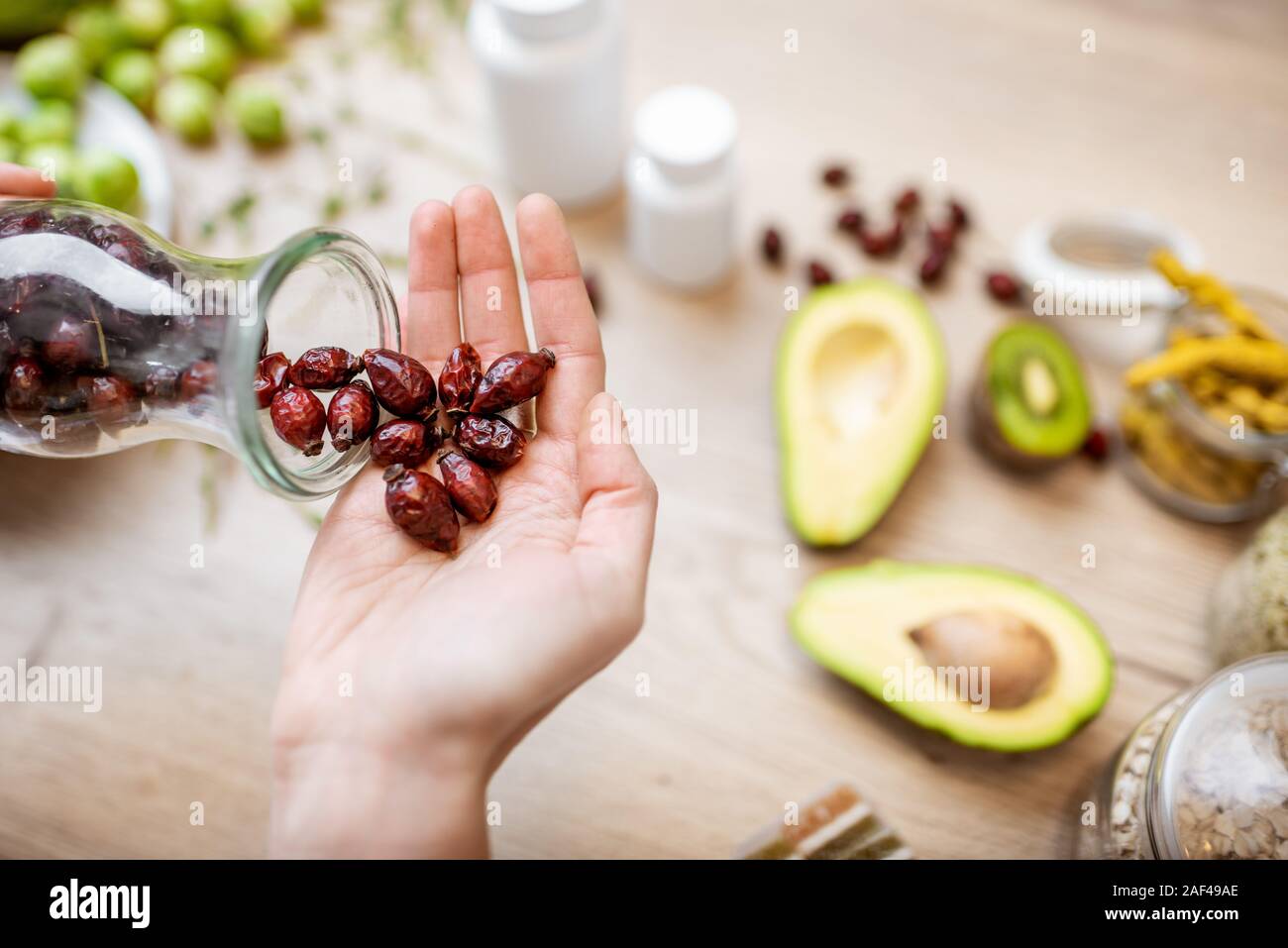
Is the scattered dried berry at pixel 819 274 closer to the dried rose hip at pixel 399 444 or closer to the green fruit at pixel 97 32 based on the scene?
the dried rose hip at pixel 399 444

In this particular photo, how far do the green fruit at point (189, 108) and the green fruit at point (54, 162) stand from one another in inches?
6.4

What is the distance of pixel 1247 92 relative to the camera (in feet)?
3.97

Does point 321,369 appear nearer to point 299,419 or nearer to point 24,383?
point 299,419

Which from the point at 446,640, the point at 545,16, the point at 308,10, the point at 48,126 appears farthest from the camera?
the point at 308,10

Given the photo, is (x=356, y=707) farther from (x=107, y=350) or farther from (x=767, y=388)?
(x=767, y=388)

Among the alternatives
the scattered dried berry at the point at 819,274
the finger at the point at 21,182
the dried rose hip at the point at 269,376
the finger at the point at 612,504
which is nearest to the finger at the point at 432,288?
the dried rose hip at the point at 269,376

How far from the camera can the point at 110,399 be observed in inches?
28.4

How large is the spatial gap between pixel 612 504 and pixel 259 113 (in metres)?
0.80

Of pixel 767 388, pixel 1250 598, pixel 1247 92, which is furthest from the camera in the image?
pixel 1247 92

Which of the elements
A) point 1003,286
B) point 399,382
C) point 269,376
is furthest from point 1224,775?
point 269,376

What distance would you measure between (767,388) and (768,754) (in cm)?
→ 40

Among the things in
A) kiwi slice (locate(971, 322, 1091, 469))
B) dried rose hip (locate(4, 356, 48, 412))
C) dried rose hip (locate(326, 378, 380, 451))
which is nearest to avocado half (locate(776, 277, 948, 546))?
kiwi slice (locate(971, 322, 1091, 469))
